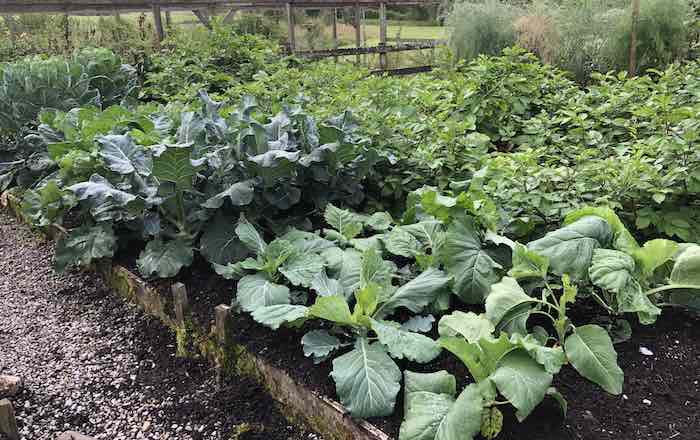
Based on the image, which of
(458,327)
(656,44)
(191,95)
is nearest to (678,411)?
(458,327)

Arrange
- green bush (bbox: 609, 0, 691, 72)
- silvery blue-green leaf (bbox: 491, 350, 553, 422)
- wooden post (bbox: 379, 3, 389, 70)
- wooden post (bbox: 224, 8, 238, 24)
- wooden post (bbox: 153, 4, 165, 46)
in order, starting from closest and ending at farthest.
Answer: silvery blue-green leaf (bbox: 491, 350, 553, 422), green bush (bbox: 609, 0, 691, 72), wooden post (bbox: 153, 4, 165, 46), wooden post (bbox: 224, 8, 238, 24), wooden post (bbox: 379, 3, 389, 70)

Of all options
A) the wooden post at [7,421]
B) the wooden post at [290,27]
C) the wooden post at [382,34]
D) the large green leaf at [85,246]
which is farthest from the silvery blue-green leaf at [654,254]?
the wooden post at [382,34]

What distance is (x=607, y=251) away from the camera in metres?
1.80

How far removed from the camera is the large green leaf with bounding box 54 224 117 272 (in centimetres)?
277

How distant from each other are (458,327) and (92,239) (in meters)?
2.03

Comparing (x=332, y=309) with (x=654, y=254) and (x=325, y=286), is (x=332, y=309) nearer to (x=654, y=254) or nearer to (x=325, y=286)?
(x=325, y=286)

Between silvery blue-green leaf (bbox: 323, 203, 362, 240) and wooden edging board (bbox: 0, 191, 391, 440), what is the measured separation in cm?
62

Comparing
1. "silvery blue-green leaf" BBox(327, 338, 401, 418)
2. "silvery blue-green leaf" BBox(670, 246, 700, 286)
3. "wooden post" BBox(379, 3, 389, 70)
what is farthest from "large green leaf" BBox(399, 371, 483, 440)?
"wooden post" BBox(379, 3, 389, 70)

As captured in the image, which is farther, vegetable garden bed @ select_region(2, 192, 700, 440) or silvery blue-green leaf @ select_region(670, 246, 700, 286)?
silvery blue-green leaf @ select_region(670, 246, 700, 286)

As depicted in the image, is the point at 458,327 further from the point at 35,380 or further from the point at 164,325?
the point at 35,380

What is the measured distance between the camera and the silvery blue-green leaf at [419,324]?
186cm

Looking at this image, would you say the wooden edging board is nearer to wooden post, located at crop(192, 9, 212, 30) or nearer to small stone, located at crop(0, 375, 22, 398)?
small stone, located at crop(0, 375, 22, 398)

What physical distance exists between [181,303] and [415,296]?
1.06 m

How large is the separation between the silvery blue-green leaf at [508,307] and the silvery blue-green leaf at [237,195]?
1136 mm
